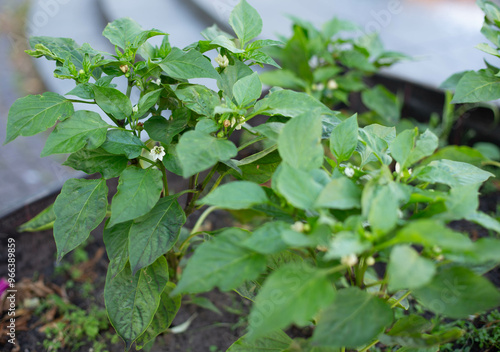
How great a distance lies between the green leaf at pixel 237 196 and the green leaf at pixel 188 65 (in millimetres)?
286

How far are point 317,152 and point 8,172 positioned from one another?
91.2 inches

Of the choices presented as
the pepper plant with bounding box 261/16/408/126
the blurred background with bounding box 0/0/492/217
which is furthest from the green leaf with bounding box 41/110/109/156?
the blurred background with bounding box 0/0/492/217

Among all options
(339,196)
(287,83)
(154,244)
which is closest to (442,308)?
(339,196)

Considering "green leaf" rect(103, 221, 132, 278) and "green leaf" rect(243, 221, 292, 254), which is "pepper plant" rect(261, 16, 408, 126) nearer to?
"green leaf" rect(103, 221, 132, 278)

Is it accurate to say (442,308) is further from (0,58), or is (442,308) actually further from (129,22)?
(0,58)

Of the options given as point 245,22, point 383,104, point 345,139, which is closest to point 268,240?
point 345,139

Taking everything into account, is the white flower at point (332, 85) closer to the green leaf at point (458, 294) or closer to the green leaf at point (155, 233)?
the green leaf at point (155, 233)

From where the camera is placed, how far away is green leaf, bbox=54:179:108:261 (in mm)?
915

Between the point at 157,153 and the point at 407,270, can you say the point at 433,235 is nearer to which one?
the point at 407,270

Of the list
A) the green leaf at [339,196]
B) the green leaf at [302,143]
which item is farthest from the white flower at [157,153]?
the green leaf at [339,196]

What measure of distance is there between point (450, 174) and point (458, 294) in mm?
268

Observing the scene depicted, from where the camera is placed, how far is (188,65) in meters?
0.92

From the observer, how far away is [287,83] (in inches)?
72.9

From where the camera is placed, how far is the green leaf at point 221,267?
0.71 m
